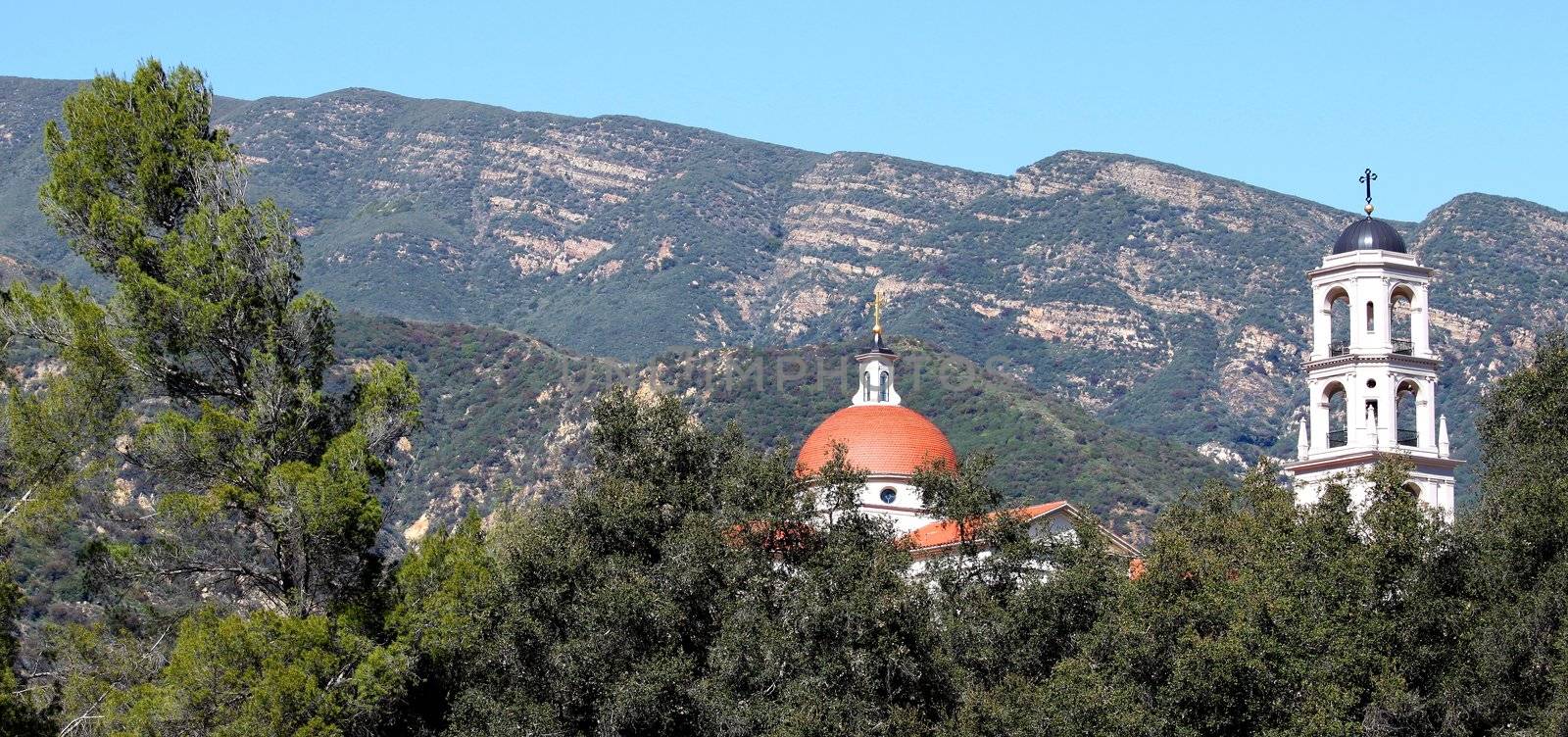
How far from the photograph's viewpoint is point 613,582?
4231cm

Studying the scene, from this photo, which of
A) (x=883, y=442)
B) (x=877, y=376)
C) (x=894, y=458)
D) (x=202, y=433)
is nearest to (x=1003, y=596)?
(x=894, y=458)

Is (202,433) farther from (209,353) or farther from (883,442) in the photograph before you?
(883,442)

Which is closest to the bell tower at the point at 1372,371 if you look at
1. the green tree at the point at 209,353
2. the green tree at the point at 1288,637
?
the green tree at the point at 1288,637

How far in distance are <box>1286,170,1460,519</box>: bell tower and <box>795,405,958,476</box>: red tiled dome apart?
9.78 metres

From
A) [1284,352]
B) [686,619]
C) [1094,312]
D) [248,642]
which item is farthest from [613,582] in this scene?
[1094,312]

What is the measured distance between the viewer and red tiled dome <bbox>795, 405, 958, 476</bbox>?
59.6 meters

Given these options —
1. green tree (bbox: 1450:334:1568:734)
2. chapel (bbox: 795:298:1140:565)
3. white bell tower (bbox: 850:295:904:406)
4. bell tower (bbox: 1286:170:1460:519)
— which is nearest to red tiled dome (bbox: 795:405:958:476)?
chapel (bbox: 795:298:1140:565)

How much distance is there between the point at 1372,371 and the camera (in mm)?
53344

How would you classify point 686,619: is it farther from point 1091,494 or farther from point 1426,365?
point 1091,494

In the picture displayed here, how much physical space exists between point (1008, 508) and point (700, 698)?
9130mm

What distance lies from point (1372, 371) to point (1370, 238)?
338cm

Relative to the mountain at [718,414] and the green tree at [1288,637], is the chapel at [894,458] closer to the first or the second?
the green tree at [1288,637]

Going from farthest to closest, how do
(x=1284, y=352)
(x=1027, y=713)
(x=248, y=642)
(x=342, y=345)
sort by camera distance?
(x=1284, y=352)
(x=342, y=345)
(x=1027, y=713)
(x=248, y=642)

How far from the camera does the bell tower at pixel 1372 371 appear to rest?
53.1 m
